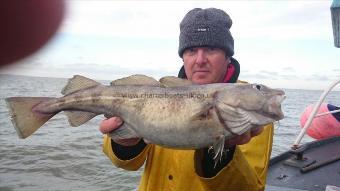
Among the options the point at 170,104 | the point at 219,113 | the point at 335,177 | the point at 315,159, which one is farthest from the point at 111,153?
the point at 315,159

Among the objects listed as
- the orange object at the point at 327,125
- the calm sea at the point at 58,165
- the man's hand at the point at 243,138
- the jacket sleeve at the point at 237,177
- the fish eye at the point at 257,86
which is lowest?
the calm sea at the point at 58,165

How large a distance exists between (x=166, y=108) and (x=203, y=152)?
0.51m

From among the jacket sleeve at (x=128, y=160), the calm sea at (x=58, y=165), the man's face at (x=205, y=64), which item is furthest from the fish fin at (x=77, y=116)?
the calm sea at (x=58, y=165)

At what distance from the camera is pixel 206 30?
3828mm

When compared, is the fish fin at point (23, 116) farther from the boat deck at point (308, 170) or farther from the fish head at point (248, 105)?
the boat deck at point (308, 170)

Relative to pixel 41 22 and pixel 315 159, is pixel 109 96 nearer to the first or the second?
pixel 41 22

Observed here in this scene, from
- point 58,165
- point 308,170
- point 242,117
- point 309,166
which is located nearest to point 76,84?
point 242,117

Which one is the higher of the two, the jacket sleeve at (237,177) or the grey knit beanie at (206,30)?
the grey knit beanie at (206,30)

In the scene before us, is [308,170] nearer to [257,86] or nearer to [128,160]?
[128,160]

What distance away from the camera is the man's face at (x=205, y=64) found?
11.5ft

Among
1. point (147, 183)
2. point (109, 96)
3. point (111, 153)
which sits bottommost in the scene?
point (147, 183)

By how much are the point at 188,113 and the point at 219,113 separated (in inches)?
8.7

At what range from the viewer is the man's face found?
351cm

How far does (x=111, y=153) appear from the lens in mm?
3402
